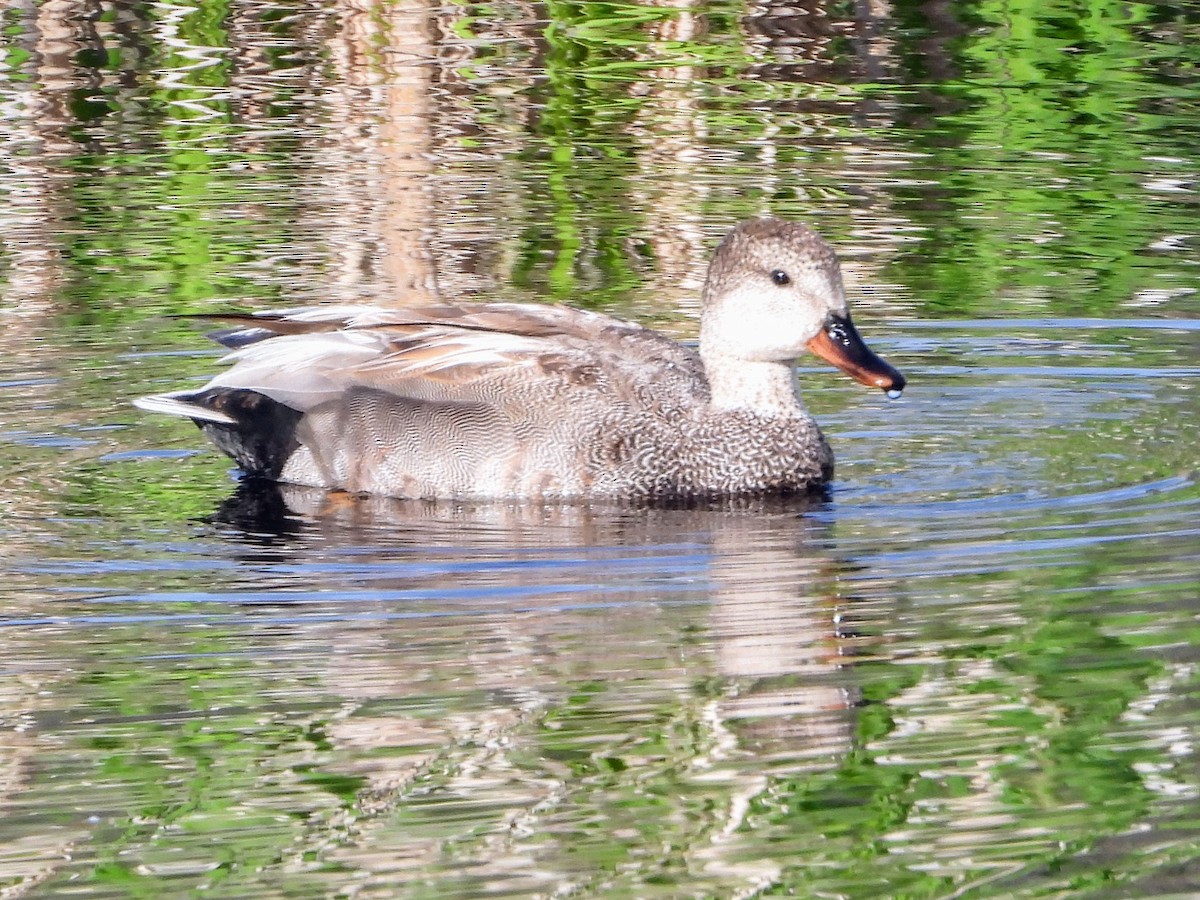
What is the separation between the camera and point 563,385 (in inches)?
340

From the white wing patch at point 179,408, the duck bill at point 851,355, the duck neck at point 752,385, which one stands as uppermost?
the duck bill at point 851,355

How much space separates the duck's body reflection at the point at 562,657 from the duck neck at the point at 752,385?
452mm

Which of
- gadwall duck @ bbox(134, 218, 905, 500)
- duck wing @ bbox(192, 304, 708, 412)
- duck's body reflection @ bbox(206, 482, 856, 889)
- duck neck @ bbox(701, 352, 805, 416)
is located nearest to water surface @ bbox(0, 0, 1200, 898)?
duck's body reflection @ bbox(206, 482, 856, 889)

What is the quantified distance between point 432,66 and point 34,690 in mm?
9585

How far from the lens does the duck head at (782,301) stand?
8.59 metres

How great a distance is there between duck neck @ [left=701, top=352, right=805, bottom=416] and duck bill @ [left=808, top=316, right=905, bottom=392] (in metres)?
0.25

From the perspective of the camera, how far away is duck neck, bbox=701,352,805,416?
29.0 feet

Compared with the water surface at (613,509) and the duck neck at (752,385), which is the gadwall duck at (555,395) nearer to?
the duck neck at (752,385)

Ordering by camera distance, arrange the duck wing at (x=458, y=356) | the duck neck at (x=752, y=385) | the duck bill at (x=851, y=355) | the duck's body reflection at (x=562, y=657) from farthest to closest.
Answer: the duck neck at (x=752, y=385)
the duck wing at (x=458, y=356)
the duck bill at (x=851, y=355)
the duck's body reflection at (x=562, y=657)

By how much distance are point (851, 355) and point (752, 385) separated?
18.9 inches

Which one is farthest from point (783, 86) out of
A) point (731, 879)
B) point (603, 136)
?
point (731, 879)

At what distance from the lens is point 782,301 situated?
28.4 ft

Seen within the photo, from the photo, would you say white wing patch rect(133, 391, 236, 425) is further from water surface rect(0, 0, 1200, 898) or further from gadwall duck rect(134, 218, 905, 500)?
water surface rect(0, 0, 1200, 898)

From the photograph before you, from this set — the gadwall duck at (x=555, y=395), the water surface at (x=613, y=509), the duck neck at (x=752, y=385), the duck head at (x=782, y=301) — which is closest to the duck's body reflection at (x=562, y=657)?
the water surface at (x=613, y=509)
